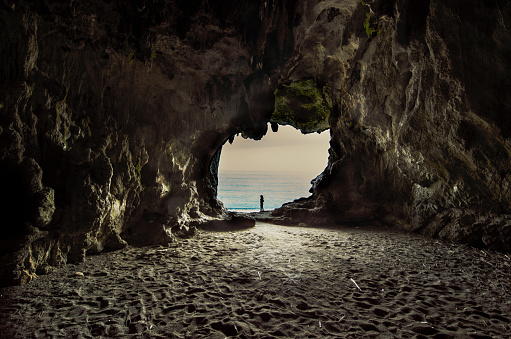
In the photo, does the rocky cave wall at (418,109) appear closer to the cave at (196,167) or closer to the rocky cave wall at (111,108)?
the cave at (196,167)

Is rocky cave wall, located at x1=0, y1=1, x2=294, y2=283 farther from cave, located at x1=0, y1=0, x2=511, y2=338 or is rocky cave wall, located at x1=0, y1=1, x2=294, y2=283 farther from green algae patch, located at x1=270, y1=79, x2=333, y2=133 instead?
A: green algae patch, located at x1=270, y1=79, x2=333, y2=133

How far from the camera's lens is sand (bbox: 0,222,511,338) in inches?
110

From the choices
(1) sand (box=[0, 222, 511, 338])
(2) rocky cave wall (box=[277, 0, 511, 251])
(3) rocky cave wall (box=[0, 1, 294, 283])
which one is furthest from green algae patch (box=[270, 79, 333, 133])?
(1) sand (box=[0, 222, 511, 338])

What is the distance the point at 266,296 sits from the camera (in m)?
3.60

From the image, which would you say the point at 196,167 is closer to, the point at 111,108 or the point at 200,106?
the point at 200,106

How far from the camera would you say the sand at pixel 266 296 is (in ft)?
9.16

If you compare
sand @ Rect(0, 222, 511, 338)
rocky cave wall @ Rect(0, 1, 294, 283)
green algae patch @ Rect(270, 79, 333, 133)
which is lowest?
sand @ Rect(0, 222, 511, 338)

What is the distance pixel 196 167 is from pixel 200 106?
2.59m

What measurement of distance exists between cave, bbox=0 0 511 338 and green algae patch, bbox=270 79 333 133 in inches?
107

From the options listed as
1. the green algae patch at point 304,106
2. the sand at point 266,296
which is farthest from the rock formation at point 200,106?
the green algae patch at point 304,106

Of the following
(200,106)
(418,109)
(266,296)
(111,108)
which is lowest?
(266,296)

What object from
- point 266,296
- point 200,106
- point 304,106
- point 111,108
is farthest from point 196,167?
point 304,106

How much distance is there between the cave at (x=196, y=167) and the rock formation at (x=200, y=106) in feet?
0.12

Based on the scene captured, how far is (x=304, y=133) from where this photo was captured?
16.1 meters
